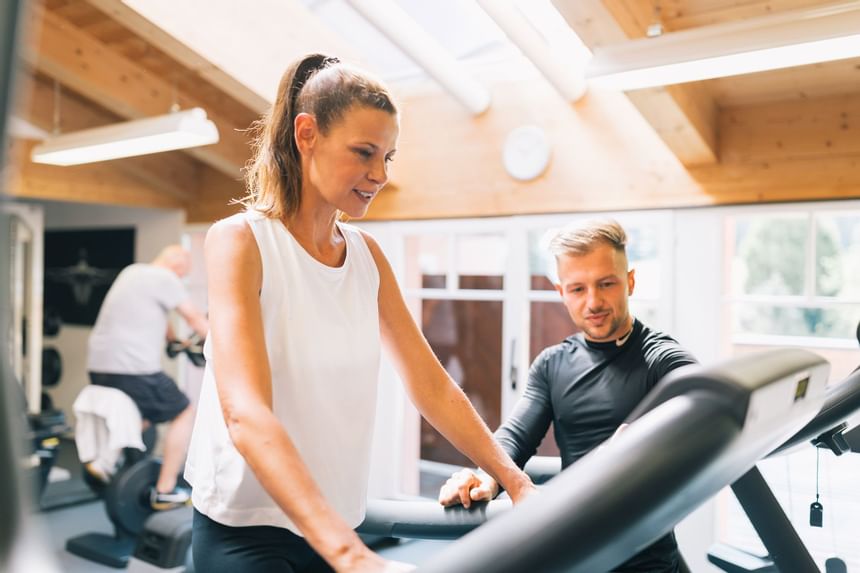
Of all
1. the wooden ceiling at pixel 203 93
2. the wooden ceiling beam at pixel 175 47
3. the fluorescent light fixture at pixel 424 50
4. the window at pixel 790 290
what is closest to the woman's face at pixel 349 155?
Answer: the wooden ceiling at pixel 203 93

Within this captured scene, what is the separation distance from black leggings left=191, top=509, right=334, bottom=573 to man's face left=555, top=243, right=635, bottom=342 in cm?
100

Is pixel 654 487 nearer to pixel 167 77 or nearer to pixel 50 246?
pixel 167 77

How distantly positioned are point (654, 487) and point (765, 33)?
8.25ft

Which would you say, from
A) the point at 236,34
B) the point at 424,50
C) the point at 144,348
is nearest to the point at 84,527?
the point at 144,348

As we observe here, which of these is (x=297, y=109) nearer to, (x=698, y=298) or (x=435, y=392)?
(x=435, y=392)

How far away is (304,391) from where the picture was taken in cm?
105

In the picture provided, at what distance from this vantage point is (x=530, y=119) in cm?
462

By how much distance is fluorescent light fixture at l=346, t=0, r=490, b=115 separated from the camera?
368cm

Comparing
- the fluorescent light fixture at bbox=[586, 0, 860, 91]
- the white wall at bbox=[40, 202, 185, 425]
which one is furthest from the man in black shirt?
the white wall at bbox=[40, 202, 185, 425]

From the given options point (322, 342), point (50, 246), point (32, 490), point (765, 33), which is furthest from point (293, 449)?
point (50, 246)

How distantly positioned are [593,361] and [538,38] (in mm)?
2326

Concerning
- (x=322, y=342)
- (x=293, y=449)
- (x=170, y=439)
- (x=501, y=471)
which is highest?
(x=322, y=342)

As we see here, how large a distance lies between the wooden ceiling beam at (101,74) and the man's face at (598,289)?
10.5ft

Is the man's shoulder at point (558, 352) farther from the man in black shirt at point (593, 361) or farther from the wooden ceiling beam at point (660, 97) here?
A: the wooden ceiling beam at point (660, 97)
